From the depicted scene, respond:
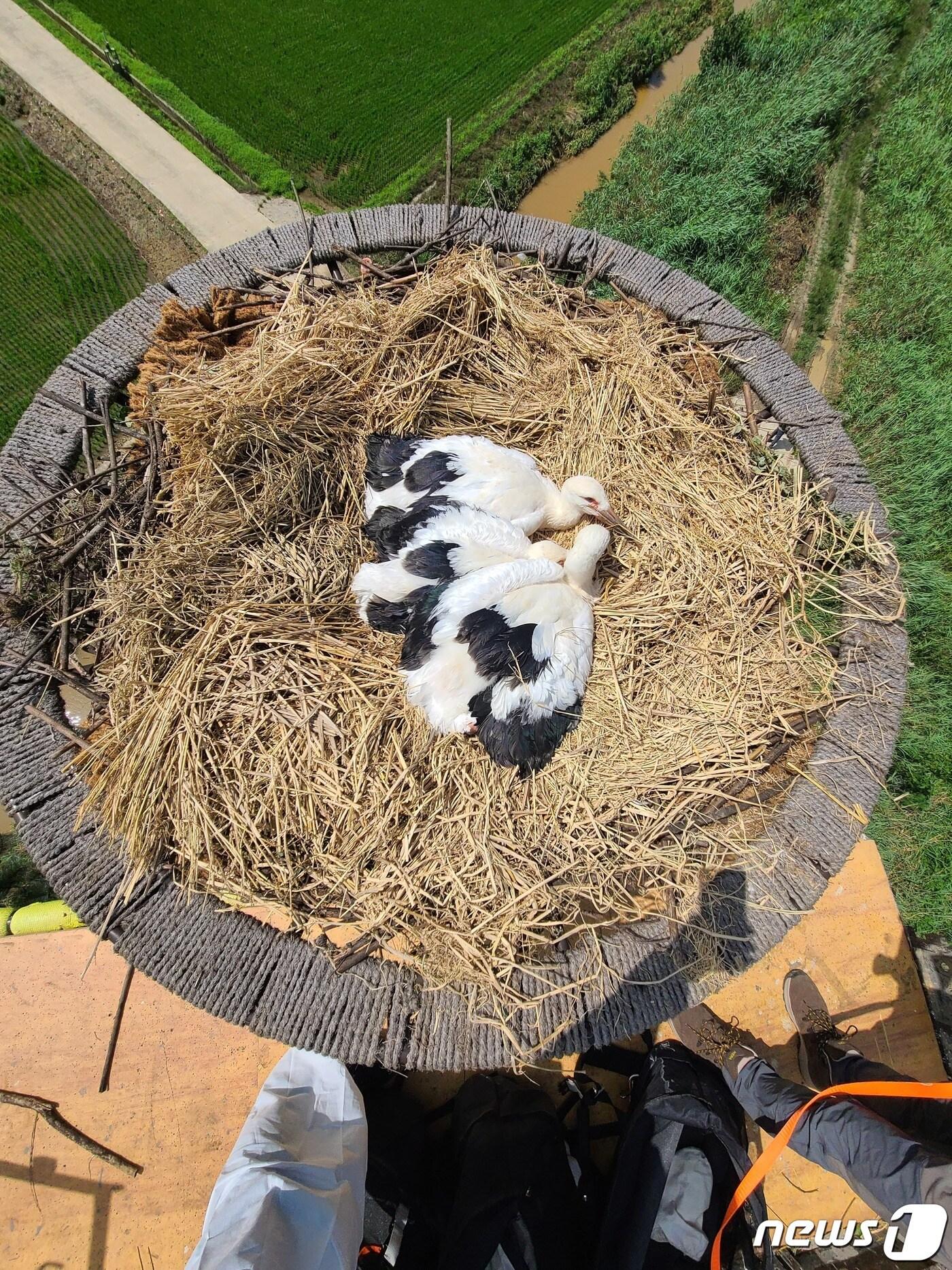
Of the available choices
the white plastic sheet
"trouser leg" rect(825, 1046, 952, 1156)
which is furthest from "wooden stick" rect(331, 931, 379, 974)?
"trouser leg" rect(825, 1046, 952, 1156)

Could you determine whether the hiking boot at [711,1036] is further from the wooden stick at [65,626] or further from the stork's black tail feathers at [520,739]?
the wooden stick at [65,626]

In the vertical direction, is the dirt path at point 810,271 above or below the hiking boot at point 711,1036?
above

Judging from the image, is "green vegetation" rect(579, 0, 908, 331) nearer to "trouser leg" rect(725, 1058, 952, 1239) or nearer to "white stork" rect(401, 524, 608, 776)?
"white stork" rect(401, 524, 608, 776)

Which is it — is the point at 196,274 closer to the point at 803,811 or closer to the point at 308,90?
the point at 803,811

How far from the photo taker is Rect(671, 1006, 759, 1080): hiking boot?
1881 millimetres

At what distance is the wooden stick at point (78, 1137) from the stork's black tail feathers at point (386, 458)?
193cm

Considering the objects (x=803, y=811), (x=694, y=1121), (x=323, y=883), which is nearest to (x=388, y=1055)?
(x=323, y=883)

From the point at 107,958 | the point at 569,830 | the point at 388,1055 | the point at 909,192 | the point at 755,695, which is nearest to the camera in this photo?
the point at 388,1055

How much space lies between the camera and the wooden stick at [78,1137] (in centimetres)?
165

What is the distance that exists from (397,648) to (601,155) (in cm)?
462

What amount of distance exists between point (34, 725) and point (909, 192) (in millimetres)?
5344

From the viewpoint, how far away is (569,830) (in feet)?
5.08

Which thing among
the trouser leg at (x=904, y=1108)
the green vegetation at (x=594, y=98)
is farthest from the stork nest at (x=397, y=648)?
the green vegetation at (x=594, y=98)

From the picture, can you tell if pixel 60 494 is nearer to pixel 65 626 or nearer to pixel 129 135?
pixel 65 626
